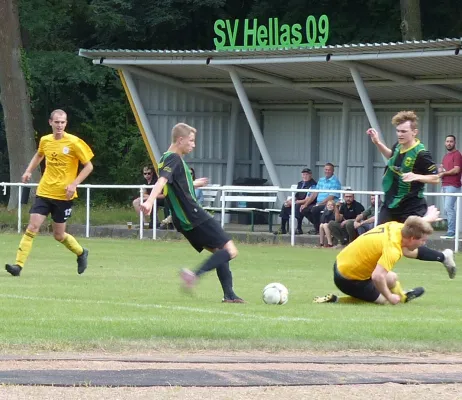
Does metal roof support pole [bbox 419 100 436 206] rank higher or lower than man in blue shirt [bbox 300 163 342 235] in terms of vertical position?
higher

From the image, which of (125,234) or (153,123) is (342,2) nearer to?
(153,123)

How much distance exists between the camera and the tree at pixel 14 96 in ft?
107

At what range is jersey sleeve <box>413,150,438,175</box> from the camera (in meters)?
13.7

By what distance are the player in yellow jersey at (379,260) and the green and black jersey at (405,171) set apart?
49.0 inches

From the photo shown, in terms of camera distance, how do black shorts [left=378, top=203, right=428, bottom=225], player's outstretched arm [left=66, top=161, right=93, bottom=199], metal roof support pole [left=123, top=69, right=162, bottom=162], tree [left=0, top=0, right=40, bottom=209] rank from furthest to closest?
tree [left=0, top=0, right=40, bottom=209], metal roof support pole [left=123, top=69, right=162, bottom=162], player's outstretched arm [left=66, top=161, right=93, bottom=199], black shorts [left=378, top=203, right=428, bottom=225]

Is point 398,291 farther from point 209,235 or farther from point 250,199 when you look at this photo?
point 250,199

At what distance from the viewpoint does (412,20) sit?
3453 cm

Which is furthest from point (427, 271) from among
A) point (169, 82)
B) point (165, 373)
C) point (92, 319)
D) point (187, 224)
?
point (169, 82)

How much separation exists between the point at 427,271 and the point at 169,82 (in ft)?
49.0

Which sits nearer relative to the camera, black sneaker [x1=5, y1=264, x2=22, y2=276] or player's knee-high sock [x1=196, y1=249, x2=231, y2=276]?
player's knee-high sock [x1=196, y1=249, x2=231, y2=276]

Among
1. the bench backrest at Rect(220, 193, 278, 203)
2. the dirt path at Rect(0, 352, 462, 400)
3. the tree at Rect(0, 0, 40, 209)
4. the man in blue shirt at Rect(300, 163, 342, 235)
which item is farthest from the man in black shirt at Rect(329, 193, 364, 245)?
the dirt path at Rect(0, 352, 462, 400)

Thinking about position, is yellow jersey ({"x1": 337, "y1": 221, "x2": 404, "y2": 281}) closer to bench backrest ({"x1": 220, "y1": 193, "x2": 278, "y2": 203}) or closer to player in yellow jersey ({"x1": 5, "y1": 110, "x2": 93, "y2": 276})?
player in yellow jersey ({"x1": 5, "y1": 110, "x2": 93, "y2": 276})

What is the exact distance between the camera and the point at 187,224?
12055 mm

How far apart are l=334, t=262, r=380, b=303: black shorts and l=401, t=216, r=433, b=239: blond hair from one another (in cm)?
75
